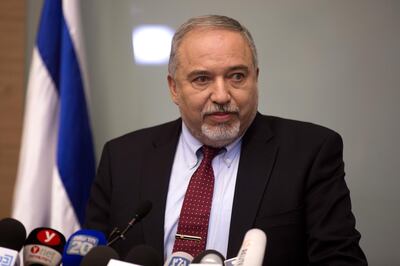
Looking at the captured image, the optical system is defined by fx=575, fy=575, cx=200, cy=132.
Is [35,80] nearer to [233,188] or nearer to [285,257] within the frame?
[233,188]

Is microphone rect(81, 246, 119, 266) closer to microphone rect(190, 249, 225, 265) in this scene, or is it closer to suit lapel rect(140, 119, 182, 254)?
microphone rect(190, 249, 225, 265)

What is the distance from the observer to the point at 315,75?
10.7 ft

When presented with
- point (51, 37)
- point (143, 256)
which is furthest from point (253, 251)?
point (51, 37)

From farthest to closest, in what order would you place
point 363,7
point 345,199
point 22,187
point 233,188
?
point 363,7, point 22,187, point 233,188, point 345,199

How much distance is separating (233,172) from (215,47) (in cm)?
51

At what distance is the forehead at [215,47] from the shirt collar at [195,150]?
0.32 metres

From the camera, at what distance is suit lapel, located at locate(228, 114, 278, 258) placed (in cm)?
216

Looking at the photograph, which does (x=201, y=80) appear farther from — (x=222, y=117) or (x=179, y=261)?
(x=179, y=261)

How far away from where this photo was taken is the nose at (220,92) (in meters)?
2.20

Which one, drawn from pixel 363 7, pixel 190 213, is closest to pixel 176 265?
pixel 190 213

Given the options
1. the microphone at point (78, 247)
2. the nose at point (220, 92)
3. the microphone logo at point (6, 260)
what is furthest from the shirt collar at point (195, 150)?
the microphone logo at point (6, 260)

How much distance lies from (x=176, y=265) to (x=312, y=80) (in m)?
→ 2.00

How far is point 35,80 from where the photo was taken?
119 inches

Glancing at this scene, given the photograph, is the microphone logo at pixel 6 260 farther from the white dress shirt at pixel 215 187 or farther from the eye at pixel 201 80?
the eye at pixel 201 80
